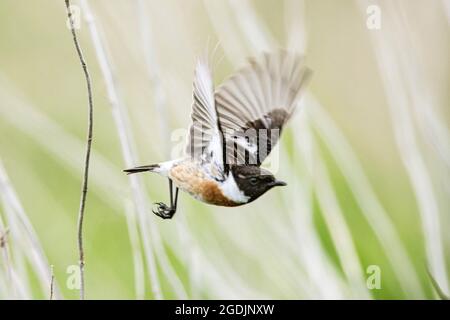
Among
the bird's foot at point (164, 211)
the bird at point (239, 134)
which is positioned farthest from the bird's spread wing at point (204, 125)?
the bird's foot at point (164, 211)

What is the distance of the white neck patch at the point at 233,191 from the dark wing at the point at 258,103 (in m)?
0.03

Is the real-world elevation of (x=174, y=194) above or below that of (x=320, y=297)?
above

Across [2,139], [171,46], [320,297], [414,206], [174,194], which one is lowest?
[320,297]

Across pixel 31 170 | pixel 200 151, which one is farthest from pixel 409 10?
pixel 31 170

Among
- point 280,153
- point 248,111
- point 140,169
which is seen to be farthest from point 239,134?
point 280,153

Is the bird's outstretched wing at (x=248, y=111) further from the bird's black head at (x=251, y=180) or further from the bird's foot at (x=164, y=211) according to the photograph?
the bird's foot at (x=164, y=211)

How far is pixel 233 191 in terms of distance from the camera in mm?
1304

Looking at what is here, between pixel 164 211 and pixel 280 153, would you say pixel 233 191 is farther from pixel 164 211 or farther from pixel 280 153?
pixel 280 153

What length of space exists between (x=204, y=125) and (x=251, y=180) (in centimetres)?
13

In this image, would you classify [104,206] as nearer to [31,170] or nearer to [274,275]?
[31,170]

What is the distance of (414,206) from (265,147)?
3.09ft

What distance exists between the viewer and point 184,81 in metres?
1.78

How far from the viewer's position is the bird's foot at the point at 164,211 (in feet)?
4.62

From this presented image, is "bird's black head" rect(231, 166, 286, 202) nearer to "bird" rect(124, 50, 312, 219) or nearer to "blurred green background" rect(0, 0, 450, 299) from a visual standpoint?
"bird" rect(124, 50, 312, 219)
